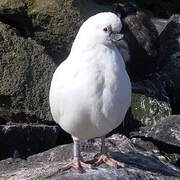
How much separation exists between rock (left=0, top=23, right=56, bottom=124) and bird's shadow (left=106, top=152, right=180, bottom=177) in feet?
5.74

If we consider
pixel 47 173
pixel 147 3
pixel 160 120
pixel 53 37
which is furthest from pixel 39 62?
pixel 147 3

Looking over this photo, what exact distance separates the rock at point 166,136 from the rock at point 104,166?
569mm

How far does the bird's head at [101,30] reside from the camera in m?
6.76

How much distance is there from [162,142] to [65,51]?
73.7 inches

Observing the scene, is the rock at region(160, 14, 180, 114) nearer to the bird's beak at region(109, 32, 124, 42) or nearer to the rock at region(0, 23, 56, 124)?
the rock at region(0, 23, 56, 124)

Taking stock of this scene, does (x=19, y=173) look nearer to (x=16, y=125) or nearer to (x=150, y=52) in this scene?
(x=16, y=125)

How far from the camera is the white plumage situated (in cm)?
679

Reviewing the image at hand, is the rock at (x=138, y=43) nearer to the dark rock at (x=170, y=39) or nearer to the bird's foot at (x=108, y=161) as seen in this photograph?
the dark rock at (x=170, y=39)

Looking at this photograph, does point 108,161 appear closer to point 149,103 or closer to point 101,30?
point 101,30

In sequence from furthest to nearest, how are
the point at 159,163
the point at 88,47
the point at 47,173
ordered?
1. the point at 159,163
2. the point at 47,173
3. the point at 88,47

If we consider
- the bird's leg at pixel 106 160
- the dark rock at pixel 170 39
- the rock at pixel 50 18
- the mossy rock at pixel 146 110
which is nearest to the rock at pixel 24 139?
the rock at pixel 50 18

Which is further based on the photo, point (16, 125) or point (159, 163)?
point (16, 125)

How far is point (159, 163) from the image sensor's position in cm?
818

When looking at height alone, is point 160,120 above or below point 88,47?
below
